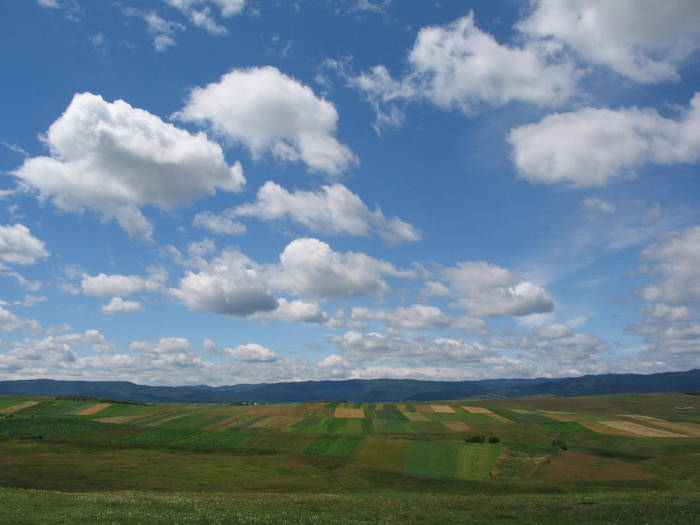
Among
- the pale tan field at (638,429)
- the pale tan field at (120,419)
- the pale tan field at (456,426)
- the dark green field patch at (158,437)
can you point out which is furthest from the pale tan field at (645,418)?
the pale tan field at (120,419)

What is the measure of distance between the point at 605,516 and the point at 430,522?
10743 millimetres

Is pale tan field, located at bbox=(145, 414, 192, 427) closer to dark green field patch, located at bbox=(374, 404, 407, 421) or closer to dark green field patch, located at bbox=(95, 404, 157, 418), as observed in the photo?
dark green field patch, located at bbox=(95, 404, 157, 418)

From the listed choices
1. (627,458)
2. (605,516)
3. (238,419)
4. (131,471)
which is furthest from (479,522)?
(238,419)

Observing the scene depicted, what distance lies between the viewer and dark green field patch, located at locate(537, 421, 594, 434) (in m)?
143

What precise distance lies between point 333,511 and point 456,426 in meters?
126

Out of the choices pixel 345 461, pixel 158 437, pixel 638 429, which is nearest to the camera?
pixel 345 461

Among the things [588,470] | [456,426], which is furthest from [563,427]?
[588,470]

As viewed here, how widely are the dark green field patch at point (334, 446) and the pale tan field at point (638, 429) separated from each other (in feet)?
271

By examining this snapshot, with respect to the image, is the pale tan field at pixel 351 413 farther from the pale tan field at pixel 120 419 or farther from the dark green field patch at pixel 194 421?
the pale tan field at pixel 120 419

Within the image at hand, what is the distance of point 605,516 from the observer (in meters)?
28.5

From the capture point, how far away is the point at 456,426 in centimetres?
14750

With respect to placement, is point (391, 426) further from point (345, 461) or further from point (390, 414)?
point (345, 461)

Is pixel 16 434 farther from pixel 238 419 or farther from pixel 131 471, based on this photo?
pixel 131 471

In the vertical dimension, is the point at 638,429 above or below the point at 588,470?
below
